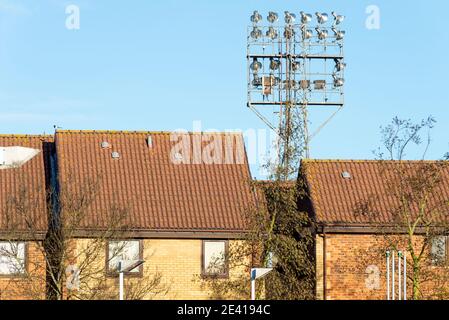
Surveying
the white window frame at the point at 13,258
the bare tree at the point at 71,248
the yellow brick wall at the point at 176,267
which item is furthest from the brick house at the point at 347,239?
the white window frame at the point at 13,258

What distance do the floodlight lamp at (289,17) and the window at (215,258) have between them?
1871 cm

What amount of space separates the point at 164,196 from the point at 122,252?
4040mm

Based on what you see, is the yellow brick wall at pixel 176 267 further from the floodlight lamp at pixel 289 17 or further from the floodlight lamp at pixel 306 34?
the floodlight lamp at pixel 306 34

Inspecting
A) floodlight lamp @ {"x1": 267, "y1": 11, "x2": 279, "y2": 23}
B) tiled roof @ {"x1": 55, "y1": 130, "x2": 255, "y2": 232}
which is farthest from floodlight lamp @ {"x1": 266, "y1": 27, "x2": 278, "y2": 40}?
tiled roof @ {"x1": 55, "y1": 130, "x2": 255, "y2": 232}

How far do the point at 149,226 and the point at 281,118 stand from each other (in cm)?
1572

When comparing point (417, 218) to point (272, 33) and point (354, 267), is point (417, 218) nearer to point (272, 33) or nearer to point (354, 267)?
point (354, 267)

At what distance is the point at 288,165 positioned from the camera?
38.3 meters

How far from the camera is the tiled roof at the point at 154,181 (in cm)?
3884

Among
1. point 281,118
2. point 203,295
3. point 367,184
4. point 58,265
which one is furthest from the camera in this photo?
point 281,118

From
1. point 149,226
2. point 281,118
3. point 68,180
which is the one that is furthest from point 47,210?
point 281,118

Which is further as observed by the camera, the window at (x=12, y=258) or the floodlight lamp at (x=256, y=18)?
the floodlight lamp at (x=256, y=18)

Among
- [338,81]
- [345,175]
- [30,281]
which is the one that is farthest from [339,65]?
[30,281]

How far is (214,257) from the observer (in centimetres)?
3844
